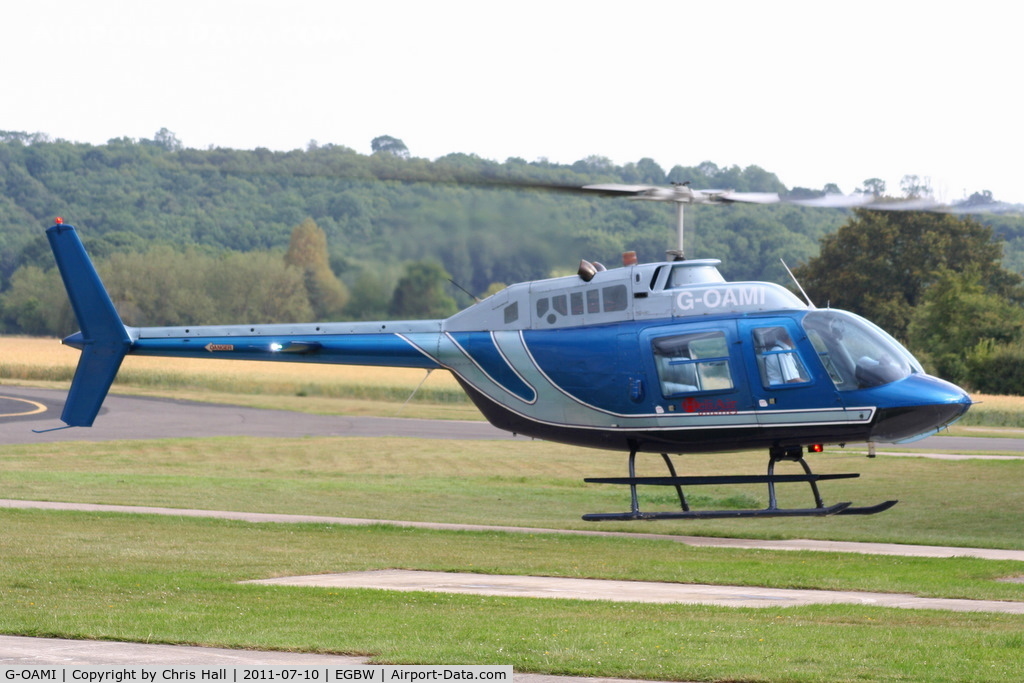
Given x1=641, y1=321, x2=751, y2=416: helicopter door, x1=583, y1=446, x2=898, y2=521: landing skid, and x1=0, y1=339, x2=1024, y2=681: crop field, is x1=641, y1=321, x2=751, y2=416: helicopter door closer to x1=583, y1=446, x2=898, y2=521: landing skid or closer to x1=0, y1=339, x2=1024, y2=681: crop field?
x1=583, y1=446, x2=898, y2=521: landing skid

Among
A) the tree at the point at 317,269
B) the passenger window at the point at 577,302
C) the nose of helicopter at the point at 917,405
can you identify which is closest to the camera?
the nose of helicopter at the point at 917,405

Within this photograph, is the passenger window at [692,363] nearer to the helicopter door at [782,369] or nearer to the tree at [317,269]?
the helicopter door at [782,369]

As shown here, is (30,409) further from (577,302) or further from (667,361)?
(667,361)

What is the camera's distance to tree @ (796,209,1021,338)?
2608 inches

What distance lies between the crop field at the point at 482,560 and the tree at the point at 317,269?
16.4 ft

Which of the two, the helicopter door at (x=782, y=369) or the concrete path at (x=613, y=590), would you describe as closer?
the concrete path at (x=613, y=590)

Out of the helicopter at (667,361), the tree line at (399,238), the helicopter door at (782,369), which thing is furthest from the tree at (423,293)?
the helicopter door at (782,369)

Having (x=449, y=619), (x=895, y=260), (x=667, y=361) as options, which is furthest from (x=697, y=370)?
(x=895, y=260)

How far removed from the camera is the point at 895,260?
2645 inches

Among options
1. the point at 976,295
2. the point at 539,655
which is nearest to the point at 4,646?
the point at 539,655

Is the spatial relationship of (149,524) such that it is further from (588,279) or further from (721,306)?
(721,306)

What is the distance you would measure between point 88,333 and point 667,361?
10.3m

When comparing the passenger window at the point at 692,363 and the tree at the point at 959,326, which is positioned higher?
the passenger window at the point at 692,363

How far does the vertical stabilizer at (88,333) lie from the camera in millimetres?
21438
